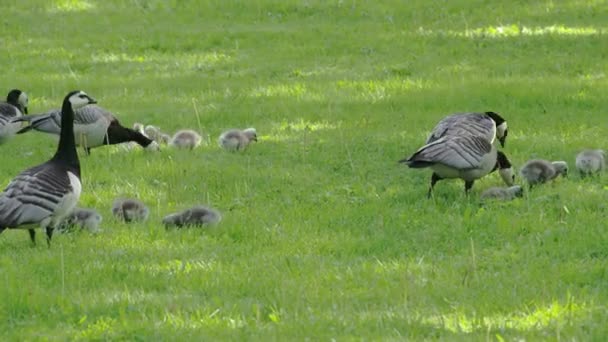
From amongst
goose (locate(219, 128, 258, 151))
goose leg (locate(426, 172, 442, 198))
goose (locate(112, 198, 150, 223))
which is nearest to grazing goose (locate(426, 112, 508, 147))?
goose leg (locate(426, 172, 442, 198))

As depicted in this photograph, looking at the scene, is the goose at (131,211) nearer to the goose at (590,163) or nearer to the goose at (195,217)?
the goose at (195,217)

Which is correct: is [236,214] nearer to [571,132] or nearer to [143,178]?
[143,178]

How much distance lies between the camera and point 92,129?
16.6 metres

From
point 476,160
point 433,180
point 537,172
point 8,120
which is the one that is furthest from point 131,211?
point 8,120

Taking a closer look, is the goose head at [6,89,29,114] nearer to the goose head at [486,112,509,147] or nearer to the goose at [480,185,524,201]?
the goose head at [486,112,509,147]

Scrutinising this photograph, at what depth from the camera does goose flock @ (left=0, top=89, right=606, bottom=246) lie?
1148 centimetres

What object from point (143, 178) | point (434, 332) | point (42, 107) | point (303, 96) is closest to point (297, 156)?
point (143, 178)

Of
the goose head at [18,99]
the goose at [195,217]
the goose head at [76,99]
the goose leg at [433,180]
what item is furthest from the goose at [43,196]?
the goose head at [18,99]

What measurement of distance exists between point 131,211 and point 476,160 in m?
3.85

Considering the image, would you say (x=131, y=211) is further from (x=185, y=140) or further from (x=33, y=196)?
(x=185, y=140)

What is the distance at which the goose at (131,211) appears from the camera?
12.8m

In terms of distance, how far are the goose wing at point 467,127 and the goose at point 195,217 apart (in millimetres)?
2993

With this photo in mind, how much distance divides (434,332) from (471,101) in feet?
33.7

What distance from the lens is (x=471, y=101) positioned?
18703 mm
